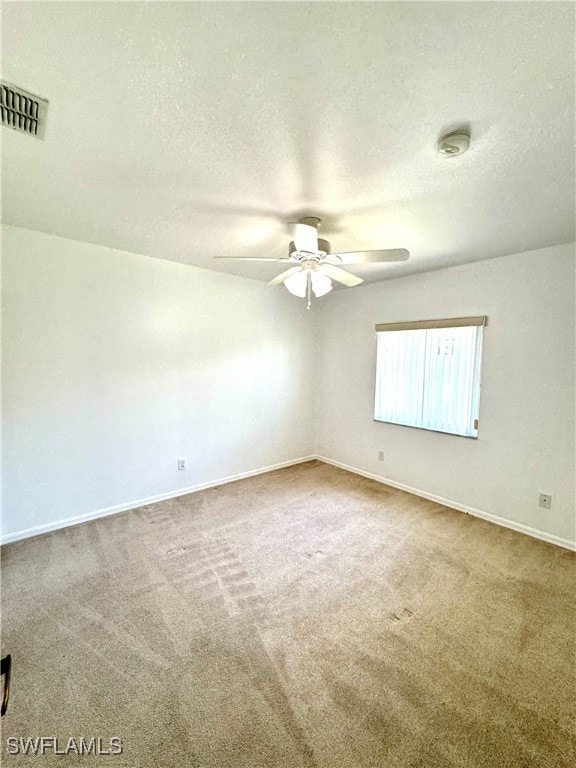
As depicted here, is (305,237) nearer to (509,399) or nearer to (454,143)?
(454,143)

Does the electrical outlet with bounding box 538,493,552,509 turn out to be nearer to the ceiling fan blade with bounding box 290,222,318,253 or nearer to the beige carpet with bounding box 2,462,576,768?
the beige carpet with bounding box 2,462,576,768

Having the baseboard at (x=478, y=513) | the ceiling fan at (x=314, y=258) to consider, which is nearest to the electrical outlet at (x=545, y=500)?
the baseboard at (x=478, y=513)

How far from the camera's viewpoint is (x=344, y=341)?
14.2 ft

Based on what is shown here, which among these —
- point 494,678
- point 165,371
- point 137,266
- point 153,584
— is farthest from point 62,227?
point 494,678

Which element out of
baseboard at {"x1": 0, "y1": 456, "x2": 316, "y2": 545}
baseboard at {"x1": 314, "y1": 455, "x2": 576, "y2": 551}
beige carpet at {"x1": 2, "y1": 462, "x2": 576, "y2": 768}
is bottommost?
beige carpet at {"x1": 2, "y1": 462, "x2": 576, "y2": 768}

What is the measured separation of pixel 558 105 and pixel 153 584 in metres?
3.19

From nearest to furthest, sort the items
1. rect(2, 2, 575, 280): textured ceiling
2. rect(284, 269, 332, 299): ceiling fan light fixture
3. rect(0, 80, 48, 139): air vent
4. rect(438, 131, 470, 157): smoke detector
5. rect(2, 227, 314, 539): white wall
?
rect(2, 2, 575, 280): textured ceiling
rect(0, 80, 48, 139): air vent
rect(438, 131, 470, 157): smoke detector
rect(284, 269, 332, 299): ceiling fan light fixture
rect(2, 227, 314, 539): white wall

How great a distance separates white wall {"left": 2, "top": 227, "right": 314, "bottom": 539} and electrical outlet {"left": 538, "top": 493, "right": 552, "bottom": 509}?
9.34ft

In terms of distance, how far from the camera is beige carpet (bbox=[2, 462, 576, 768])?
1.24 metres

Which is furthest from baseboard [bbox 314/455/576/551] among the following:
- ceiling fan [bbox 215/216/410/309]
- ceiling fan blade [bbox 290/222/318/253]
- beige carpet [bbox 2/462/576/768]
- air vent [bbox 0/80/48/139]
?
air vent [bbox 0/80/48/139]

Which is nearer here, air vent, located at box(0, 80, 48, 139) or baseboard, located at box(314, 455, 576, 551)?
air vent, located at box(0, 80, 48, 139)

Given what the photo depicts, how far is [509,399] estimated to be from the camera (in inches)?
113

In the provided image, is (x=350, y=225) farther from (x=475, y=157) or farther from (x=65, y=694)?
(x=65, y=694)

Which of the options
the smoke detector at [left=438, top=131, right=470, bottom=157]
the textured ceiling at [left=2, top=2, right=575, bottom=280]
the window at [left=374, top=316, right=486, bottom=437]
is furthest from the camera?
the window at [left=374, top=316, right=486, bottom=437]
